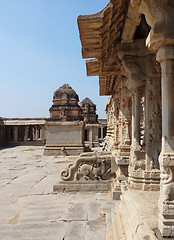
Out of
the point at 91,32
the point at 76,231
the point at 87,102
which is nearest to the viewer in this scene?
the point at 91,32

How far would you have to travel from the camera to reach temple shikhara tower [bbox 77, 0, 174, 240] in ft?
7.95

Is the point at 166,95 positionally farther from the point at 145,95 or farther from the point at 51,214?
the point at 51,214

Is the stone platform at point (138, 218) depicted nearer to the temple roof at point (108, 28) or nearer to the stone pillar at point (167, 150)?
the stone pillar at point (167, 150)

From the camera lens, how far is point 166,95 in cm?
246

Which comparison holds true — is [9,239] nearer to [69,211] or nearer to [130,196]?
[69,211]

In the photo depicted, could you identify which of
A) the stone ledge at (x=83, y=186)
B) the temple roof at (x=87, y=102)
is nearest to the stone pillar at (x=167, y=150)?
the stone ledge at (x=83, y=186)

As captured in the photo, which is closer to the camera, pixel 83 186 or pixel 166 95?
pixel 166 95

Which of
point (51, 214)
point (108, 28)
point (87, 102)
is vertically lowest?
point (51, 214)

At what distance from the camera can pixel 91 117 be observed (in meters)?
35.1

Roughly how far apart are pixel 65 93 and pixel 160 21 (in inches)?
997

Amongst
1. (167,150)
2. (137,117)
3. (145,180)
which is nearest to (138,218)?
(167,150)

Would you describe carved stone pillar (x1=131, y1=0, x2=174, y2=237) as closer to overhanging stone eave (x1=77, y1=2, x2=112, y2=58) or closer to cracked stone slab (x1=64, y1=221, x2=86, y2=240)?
overhanging stone eave (x1=77, y1=2, x2=112, y2=58)

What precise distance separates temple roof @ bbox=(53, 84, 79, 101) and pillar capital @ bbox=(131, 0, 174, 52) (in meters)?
24.7

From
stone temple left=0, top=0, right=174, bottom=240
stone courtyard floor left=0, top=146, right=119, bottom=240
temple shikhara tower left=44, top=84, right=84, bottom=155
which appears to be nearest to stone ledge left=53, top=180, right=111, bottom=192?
stone temple left=0, top=0, right=174, bottom=240
